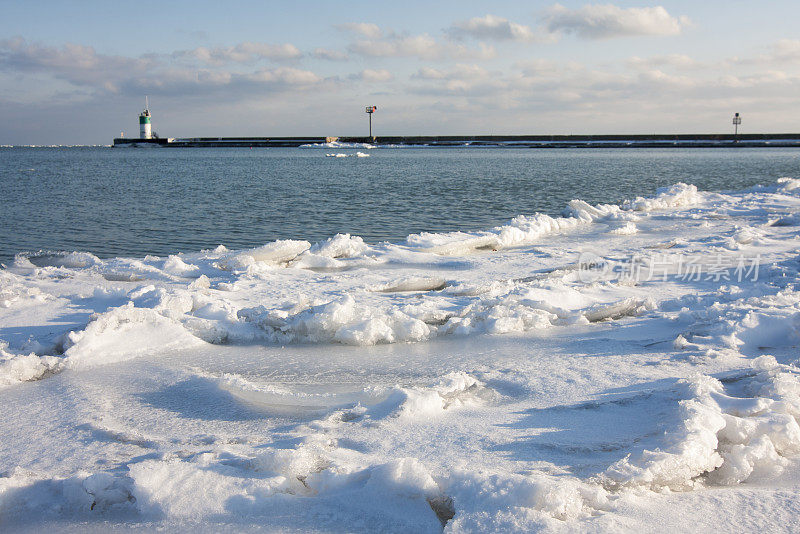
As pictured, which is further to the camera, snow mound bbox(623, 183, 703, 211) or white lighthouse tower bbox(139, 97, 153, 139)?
white lighthouse tower bbox(139, 97, 153, 139)

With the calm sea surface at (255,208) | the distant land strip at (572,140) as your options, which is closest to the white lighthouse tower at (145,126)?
the distant land strip at (572,140)

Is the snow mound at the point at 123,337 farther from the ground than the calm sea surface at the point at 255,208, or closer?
closer

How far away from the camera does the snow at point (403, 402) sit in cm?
213

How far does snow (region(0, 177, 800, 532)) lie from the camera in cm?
213

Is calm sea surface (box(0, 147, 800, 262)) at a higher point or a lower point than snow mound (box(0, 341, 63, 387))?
higher

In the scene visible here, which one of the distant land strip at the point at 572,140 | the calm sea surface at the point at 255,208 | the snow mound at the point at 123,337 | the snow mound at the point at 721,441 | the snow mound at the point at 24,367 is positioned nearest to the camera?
the snow mound at the point at 721,441

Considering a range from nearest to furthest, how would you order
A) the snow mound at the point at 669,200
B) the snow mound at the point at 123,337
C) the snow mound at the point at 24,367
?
the snow mound at the point at 24,367
the snow mound at the point at 123,337
the snow mound at the point at 669,200

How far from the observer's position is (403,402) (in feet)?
9.59

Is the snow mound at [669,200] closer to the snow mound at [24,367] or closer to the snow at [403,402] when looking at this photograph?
the snow at [403,402]

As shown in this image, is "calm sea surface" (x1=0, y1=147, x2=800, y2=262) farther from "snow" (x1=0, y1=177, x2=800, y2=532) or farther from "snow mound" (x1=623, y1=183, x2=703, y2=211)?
"snow" (x1=0, y1=177, x2=800, y2=532)

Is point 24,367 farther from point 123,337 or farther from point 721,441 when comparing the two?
point 721,441

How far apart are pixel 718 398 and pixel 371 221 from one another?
10.5 meters

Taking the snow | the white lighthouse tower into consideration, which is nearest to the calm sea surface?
the snow

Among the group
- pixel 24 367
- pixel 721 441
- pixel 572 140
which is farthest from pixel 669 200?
pixel 572 140
